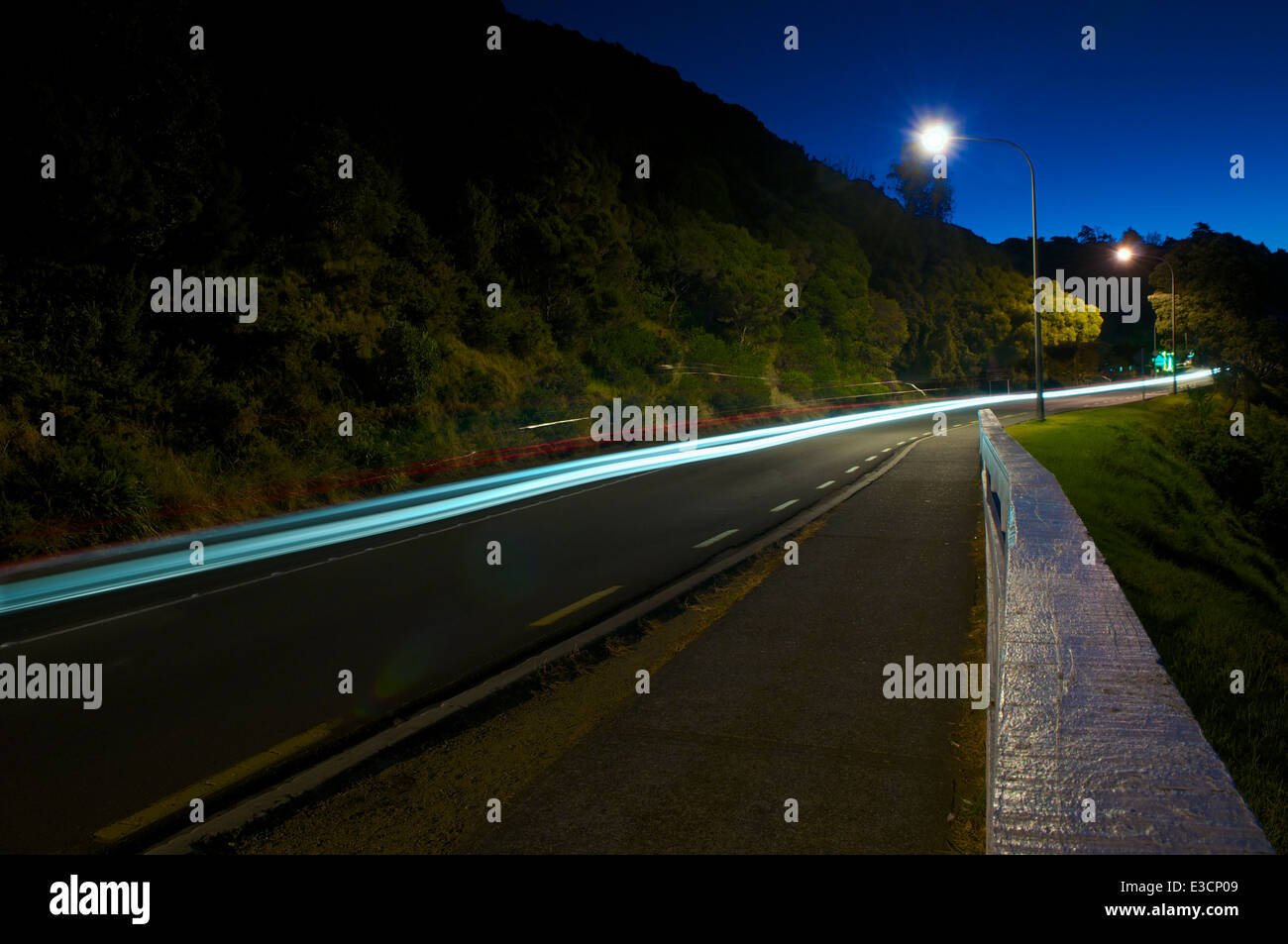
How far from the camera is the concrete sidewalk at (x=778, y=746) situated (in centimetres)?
377

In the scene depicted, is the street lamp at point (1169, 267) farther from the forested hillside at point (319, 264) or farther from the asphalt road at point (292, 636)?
the asphalt road at point (292, 636)

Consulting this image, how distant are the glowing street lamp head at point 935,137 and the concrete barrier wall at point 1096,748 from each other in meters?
18.7

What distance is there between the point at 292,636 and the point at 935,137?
738 inches

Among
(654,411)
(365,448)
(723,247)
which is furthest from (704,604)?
(723,247)

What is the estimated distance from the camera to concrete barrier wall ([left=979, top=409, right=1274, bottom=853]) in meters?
2.11

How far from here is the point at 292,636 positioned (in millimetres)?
7305

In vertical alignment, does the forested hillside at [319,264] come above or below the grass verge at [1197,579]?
above

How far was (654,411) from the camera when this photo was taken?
31781mm

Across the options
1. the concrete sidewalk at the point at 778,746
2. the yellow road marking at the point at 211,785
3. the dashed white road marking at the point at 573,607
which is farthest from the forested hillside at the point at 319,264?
the concrete sidewalk at the point at 778,746

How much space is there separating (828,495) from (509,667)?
10.0 metres

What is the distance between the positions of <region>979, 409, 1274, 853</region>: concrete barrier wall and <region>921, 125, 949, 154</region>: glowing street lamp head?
18.7 meters

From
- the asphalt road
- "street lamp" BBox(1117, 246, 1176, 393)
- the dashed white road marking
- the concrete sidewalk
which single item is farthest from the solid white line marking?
"street lamp" BBox(1117, 246, 1176, 393)
